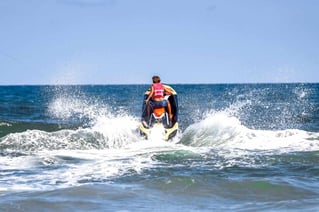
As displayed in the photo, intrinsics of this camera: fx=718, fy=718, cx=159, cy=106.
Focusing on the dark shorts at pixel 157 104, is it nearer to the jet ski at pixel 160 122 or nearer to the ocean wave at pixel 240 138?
the jet ski at pixel 160 122

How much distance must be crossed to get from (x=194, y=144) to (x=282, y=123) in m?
12.8

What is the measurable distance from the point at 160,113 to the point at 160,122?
1.04ft

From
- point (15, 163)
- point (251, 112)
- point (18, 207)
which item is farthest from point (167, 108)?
point (251, 112)

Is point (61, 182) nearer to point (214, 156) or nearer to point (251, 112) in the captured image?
point (214, 156)

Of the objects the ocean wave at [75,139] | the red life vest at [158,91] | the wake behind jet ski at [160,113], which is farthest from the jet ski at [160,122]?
the ocean wave at [75,139]

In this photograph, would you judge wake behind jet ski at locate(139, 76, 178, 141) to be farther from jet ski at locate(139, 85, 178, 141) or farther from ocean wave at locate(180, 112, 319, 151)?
ocean wave at locate(180, 112, 319, 151)

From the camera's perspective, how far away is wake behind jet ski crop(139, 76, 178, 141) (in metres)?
18.2

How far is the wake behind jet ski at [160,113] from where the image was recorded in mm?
18172

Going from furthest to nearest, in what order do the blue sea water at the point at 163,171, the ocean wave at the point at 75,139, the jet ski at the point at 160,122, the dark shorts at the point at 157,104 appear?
the dark shorts at the point at 157,104
the jet ski at the point at 160,122
the ocean wave at the point at 75,139
the blue sea water at the point at 163,171

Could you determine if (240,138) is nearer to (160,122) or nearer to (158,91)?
(160,122)

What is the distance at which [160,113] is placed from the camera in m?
18.6

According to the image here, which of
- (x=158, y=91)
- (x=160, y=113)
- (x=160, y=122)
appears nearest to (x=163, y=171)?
(x=160, y=122)

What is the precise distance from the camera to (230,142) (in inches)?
671

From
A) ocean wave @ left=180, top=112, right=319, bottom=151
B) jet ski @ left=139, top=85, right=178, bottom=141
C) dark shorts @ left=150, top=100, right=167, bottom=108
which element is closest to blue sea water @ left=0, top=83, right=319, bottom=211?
ocean wave @ left=180, top=112, right=319, bottom=151
